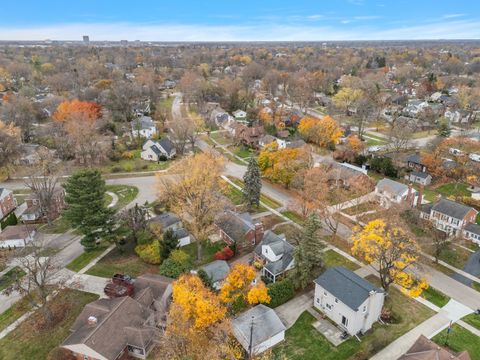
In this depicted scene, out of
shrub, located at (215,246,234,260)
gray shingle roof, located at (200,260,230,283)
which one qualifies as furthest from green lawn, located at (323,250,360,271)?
gray shingle roof, located at (200,260,230,283)

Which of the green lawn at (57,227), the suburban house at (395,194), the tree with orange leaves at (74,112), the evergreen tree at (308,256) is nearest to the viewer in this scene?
the evergreen tree at (308,256)

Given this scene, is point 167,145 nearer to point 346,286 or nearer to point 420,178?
point 420,178

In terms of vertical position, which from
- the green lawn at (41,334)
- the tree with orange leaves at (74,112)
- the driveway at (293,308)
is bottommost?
the driveway at (293,308)

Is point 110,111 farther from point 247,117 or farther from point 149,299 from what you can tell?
point 149,299

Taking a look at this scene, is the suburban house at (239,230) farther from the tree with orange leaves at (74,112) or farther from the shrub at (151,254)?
the tree with orange leaves at (74,112)

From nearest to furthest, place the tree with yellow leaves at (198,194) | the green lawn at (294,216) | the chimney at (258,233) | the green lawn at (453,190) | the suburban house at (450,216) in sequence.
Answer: the tree with yellow leaves at (198,194), the chimney at (258,233), the suburban house at (450,216), the green lawn at (294,216), the green lawn at (453,190)

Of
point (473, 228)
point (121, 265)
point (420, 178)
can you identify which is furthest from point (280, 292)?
point (420, 178)

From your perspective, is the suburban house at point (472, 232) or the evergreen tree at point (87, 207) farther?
the suburban house at point (472, 232)

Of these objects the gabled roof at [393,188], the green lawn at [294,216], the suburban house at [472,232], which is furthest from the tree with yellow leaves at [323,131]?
the suburban house at [472,232]
